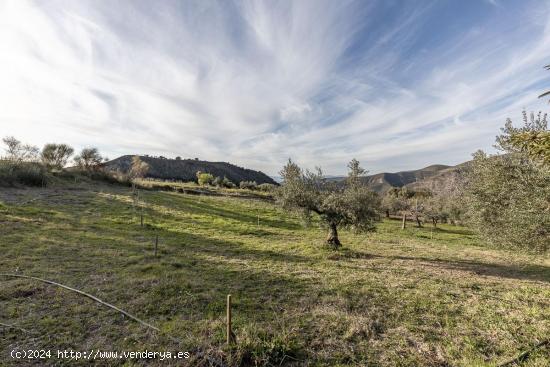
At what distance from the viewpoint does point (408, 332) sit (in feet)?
22.9

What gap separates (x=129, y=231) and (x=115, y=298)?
1197cm

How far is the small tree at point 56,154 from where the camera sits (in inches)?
1917

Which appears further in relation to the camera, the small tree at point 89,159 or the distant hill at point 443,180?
the small tree at point 89,159

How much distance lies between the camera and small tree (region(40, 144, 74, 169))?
48.7m

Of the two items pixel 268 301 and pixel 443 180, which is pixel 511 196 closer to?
pixel 268 301

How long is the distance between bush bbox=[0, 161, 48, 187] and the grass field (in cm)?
1874

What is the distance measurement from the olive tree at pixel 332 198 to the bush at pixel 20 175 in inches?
1426

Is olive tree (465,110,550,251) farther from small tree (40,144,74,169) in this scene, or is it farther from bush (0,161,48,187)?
small tree (40,144,74,169)

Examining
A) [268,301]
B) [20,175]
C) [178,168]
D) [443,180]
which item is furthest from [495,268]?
[178,168]

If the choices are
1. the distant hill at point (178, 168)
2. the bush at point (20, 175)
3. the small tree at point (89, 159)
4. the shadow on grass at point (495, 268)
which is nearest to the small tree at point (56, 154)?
the small tree at point (89, 159)

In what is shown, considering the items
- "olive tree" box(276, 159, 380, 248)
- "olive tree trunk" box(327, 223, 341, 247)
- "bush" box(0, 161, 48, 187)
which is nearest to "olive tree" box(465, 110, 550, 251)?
"olive tree" box(276, 159, 380, 248)

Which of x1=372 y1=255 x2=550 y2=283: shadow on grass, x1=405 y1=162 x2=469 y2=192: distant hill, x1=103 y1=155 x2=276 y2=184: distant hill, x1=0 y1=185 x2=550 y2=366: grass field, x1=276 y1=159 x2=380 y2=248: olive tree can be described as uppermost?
x1=103 y1=155 x2=276 y2=184: distant hill

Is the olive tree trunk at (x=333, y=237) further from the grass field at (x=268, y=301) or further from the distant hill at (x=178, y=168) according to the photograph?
the distant hill at (x=178, y=168)

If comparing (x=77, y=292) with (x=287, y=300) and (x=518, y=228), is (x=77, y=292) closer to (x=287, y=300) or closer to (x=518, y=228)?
(x=287, y=300)
